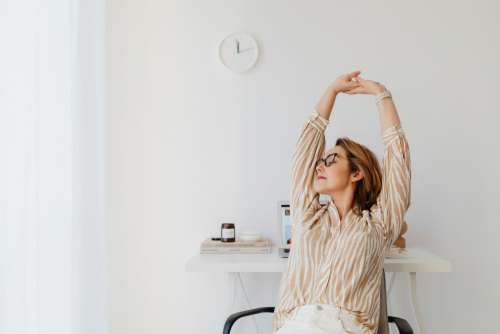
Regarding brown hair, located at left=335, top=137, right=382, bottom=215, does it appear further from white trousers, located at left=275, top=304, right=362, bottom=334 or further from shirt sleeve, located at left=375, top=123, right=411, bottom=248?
white trousers, located at left=275, top=304, right=362, bottom=334

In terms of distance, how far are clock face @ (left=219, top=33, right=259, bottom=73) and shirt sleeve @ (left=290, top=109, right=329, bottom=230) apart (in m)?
0.66

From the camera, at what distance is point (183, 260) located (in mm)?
2410

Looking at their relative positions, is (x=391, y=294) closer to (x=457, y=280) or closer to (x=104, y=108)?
(x=457, y=280)

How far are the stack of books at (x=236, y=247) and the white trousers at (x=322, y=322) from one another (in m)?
0.56

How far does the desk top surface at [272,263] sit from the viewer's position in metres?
1.92

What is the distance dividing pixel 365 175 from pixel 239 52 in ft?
3.11

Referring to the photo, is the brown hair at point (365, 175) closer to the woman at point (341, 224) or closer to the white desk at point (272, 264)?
the woman at point (341, 224)

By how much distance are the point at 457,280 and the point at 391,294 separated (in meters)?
0.31

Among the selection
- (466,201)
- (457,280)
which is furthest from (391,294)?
(466,201)

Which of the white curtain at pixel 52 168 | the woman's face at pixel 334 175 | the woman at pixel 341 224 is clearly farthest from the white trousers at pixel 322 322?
the white curtain at pixel 52 168

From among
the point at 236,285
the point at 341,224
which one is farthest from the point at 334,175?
the point at 236,285

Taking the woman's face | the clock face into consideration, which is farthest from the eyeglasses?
the clock face

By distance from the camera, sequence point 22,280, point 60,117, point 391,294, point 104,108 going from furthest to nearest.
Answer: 1. point 391,294
2. point 104,108
3. point 60,117
4. point 22,280

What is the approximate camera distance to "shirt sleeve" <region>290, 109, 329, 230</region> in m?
1.85
